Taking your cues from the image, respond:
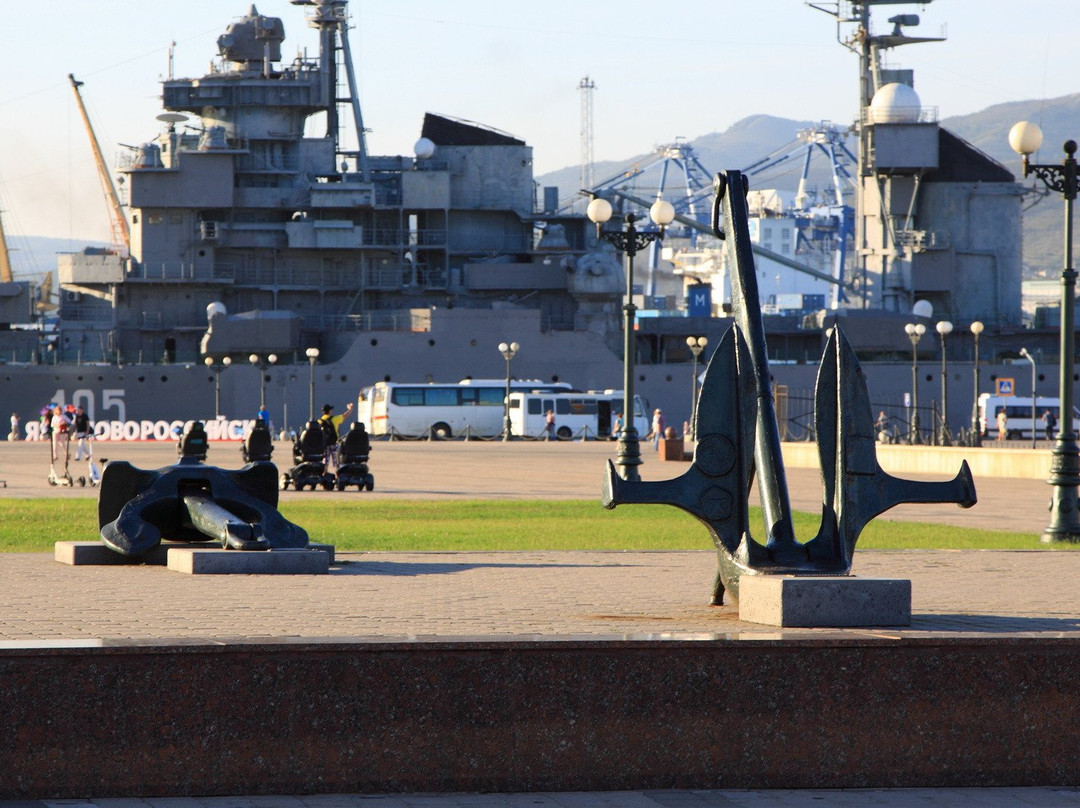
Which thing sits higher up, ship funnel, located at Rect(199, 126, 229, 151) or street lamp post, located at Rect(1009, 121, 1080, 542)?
ship funnel, located at Rect(199, 126, 229, 151)

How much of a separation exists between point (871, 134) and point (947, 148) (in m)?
3.29

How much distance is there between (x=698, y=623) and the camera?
7430 mm

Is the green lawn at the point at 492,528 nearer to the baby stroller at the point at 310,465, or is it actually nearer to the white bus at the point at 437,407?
the baby stroller at the point at 310,465

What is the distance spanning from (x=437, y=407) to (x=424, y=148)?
10.4 metres

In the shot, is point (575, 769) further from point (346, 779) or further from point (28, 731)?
point (28, 731)

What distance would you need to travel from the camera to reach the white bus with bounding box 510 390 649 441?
56094 millimetres

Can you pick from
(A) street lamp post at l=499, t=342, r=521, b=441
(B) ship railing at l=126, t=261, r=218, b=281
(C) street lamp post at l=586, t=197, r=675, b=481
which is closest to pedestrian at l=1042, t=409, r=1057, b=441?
(A) street lamp post at l=499, t=342, r=521, b=441

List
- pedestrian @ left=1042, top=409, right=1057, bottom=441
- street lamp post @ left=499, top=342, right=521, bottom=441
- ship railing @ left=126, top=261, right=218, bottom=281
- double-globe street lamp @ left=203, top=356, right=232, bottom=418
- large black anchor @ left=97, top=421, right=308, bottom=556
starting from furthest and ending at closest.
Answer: ship railing @ left=126, top=261, right=218, bottom=281, double-globe street lamp @ left=203, top=356, right=232, bottom=418, pedestrian @ left=1042, top=409, right=1057, bottom=441, street lamp post @ left=499, top=342, right=521, bottom=441, large black anchor @ left=97, top=421, right=308, bottom=556

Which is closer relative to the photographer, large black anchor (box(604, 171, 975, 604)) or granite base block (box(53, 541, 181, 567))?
large black anchor (box(604, 171, 975, 604))

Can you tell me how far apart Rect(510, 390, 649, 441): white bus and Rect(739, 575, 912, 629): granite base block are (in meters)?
48.4

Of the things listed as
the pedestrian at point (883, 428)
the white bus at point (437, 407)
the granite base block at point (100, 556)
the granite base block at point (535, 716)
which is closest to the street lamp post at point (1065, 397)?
the granite base block at point (100, 556)

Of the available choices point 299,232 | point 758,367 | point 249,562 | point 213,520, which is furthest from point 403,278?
point 758,367

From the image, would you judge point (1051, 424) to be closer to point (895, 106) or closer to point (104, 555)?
point (895, 106)

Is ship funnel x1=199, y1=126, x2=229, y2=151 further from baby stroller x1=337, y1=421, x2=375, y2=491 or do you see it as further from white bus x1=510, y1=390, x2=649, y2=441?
baby stroller x1=337, y1=421, x2=375, y2=491
